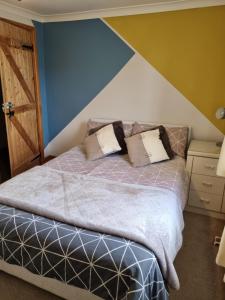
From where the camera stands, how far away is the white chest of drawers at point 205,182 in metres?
2.46

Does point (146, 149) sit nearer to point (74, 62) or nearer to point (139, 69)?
point (139, 69)

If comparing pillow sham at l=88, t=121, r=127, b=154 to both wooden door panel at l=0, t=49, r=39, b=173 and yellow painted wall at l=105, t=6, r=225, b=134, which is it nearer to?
yellow painted wall at l=105, t=6, r=225, b=134

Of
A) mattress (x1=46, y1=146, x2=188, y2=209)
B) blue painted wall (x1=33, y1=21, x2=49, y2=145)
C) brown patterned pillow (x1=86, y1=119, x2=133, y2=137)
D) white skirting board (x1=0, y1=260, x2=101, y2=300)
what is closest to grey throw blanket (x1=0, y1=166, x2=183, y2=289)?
mattress (x1=46, y1=146, x2=188, y2=209)

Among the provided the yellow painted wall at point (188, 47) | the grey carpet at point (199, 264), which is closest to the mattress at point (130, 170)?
the grey carpet at point (199, 264)

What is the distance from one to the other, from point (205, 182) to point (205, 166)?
18 cm

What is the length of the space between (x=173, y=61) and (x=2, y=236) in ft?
8.58

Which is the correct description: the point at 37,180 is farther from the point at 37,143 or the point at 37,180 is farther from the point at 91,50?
the point at 91,50

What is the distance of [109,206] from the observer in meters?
1.66

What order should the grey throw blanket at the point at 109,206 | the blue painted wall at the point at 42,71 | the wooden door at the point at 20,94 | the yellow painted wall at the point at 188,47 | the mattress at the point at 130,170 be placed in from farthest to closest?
1. the blue painted wall at the point at 42,71
2. the wooden door at the point at 20,94
3. the yellow painted wall at the point at 188,47
4. the mattress at the point at 130,170
5. the grey throw blanket at the point at 109,206

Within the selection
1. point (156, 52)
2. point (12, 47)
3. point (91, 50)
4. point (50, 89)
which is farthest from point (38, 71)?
point (156, 52)

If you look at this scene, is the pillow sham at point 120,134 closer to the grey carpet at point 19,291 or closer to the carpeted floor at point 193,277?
the carpeted floor at point 193,277

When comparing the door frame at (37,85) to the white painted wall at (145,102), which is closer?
the white painted wall at (145,102)

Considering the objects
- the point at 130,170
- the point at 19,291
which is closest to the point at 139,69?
the point at 130,170

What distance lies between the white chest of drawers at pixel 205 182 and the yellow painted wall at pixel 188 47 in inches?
23.8
